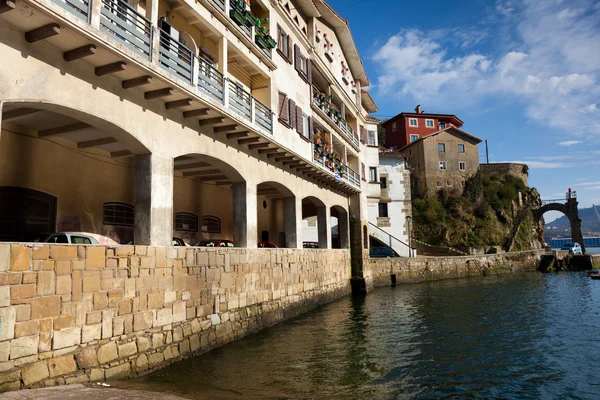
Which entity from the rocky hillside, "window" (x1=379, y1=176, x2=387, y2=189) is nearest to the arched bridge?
the rocky hillside

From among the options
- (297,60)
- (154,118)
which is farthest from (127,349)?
(297,60)

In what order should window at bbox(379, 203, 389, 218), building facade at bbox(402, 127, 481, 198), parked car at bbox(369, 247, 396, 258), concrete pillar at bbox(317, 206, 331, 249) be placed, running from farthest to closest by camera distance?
building facade at bbox(402, 127, 481, 198)
window at bbox(379, 203, 389, 218)
parked car at bbox(369, 247, 396, 258)
concrete pillar at bbox(317, 206, 331, 249)

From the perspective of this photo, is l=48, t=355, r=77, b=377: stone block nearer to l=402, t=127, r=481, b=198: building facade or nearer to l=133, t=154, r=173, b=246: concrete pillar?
l=133, t=154, r=173, b=246: concrete pillar

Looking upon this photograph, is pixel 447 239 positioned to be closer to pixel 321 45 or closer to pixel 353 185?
pixel 353 185

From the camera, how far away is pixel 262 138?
45.7ft

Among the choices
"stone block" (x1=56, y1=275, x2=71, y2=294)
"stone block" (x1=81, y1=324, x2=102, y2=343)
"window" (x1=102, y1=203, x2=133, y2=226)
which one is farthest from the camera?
"window" (x1=102, y1=203, x2=133, y2=226)

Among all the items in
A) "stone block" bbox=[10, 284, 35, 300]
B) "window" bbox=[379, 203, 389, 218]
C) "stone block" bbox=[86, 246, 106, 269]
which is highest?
"window" bbox=[379, 203, 389, 218]

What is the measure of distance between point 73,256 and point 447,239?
140ft

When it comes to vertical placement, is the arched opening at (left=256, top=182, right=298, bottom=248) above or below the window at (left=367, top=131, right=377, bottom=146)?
below

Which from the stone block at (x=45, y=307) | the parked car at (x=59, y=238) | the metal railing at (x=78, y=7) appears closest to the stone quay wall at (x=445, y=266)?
the parked car at (x=59, y=238)

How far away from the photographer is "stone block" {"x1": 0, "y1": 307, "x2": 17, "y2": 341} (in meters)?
5.88

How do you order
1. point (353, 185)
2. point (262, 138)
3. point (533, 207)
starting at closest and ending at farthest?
1. point (262, 138)
2. point (353, 185)
3. point (533, 207)

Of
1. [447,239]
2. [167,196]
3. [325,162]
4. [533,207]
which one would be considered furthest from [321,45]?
[533,207]

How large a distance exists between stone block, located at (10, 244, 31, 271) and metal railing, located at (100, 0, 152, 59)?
14.5 feet
